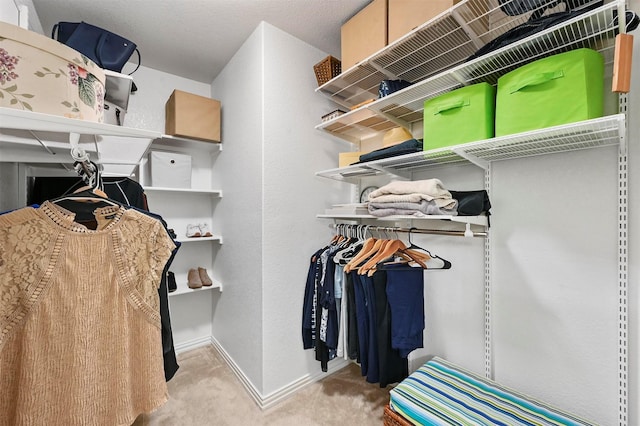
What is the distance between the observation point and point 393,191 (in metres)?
1.39

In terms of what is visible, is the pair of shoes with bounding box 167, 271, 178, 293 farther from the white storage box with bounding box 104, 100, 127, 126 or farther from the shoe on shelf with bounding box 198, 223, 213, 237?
the white storage box with bounding box 104, 100, 127, 126

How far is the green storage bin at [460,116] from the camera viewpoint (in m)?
1.13

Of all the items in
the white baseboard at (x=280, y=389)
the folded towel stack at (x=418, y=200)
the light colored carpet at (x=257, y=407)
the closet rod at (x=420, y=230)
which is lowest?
the light colored carpet at (x=257, y=407)

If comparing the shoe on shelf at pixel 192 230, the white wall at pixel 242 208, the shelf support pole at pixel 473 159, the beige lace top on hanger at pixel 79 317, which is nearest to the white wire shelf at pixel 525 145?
the shelf support pole at pixel 473 159

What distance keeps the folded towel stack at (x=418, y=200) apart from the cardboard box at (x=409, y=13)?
73 centimetres

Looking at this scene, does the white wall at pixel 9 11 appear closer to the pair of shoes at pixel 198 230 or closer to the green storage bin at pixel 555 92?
the pair of shoes at pixel 198 230

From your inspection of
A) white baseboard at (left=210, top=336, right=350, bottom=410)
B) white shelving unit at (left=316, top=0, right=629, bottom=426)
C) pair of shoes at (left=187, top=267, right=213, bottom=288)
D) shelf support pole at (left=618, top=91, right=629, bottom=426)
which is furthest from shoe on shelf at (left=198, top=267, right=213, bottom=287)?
shelf support pole at (left=618, top=91, right=629, bottom=426)

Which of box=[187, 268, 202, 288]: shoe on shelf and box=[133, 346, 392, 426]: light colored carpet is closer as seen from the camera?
box=[133, 346, 392, 426]: light colored carpet

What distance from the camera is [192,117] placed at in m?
2.05

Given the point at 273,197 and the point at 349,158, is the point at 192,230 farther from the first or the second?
the point at 349,158

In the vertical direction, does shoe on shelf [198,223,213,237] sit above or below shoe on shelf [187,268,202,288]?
above

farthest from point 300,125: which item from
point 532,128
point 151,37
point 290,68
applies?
point 532,128

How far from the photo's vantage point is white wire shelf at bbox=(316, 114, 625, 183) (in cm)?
90

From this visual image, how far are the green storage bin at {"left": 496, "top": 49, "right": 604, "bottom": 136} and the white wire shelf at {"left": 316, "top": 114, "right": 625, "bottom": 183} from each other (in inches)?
1.8
